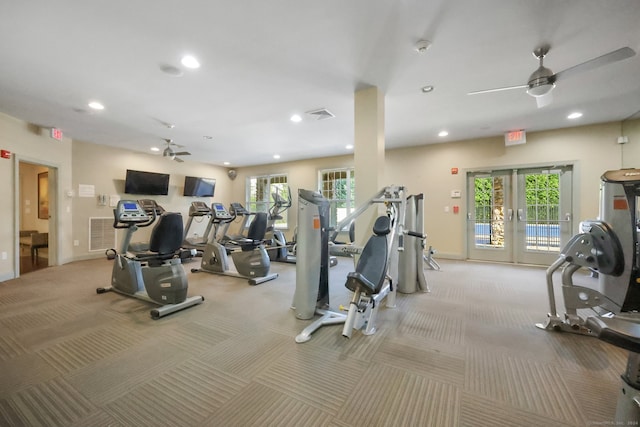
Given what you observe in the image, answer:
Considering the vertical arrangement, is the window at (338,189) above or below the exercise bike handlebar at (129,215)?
above

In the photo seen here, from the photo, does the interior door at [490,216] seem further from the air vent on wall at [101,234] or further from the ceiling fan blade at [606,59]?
the air vent on wall at [101,234]

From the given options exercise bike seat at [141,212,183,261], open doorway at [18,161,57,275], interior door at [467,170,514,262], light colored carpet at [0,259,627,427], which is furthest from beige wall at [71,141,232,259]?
interior door at [467,170,514,262]

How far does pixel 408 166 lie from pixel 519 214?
2644 millimetres

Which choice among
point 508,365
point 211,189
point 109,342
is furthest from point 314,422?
point 211,189

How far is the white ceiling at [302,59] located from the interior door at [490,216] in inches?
56.1

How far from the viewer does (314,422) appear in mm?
1474

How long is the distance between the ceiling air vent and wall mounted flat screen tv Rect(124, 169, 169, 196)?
5.36m

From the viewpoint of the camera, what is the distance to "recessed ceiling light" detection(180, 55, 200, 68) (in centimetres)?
282

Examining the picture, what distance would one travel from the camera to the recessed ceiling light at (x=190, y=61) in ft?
9.26

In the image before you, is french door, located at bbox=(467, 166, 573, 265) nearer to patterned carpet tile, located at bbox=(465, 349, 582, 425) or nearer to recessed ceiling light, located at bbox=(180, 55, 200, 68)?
patterned carpet tile, located at bbox=(465, 349, 582, 425)

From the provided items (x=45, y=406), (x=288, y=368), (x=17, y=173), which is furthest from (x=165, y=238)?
(x=17, y=173)

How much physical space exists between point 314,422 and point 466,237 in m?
5.87

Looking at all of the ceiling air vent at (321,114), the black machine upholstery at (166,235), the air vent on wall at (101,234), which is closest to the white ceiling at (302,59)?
the ceiling air vent at (321,114)

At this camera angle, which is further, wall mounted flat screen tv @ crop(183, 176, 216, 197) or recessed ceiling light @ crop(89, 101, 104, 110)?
wall mounted flat screen tv @ crop(183, 176, 216, 197)
